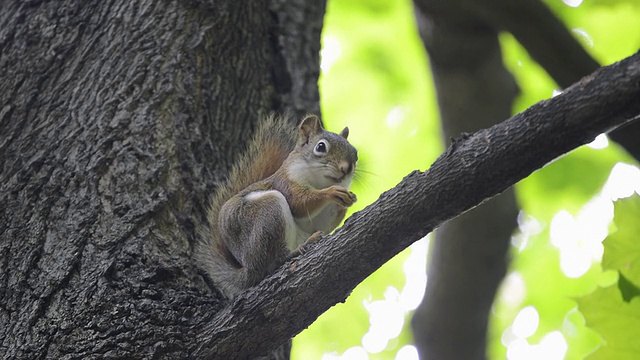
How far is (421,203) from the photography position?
1.86 metres

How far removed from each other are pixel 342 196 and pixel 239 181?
0.49 m

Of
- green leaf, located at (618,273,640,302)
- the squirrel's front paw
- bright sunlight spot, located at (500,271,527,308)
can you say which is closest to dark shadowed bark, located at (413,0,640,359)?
the squirrel's front paw

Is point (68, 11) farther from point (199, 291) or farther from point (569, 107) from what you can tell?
point (569, 107)

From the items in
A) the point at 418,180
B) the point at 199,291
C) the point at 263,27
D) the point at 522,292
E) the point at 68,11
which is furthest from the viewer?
the point at 522,292

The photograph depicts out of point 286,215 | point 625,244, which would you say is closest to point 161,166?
point 286,215

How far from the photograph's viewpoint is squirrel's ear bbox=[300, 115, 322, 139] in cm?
302

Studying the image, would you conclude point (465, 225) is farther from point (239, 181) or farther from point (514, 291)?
point (514, 291)

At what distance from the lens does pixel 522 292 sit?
4594 millimetres

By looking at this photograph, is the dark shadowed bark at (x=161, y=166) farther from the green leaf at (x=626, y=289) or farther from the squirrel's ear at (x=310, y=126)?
the green leaf at (x=626, y=289)

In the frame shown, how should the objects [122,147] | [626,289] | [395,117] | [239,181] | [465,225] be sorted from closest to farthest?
1. [626,289]
2. [122,147]
3. [239,181]
4. [465,225]
5. [395,117]

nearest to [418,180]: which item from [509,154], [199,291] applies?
[509,154]

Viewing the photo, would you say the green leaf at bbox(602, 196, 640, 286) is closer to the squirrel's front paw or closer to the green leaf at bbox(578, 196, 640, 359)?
the green leaf at bbox(578, 196, 640, 359)

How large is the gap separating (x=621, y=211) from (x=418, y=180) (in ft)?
2.41

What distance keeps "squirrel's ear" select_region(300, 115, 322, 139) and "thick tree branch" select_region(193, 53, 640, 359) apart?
100 cm
